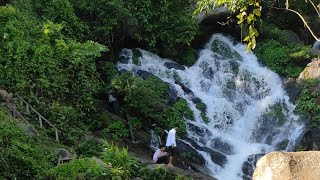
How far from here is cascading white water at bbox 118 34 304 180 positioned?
52.8ft

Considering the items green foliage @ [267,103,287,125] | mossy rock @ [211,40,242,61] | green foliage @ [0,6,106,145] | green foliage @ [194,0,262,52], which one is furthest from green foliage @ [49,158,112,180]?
mossy rock @ [211,40,242,61]

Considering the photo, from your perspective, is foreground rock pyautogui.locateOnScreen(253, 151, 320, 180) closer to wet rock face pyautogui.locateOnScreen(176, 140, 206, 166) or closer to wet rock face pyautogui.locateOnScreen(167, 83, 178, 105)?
wet rock face pyautogui.locateOnScreen(176, 140, 206, 166)

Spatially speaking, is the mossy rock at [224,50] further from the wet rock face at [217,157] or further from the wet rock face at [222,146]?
the wet rock face at [217,157]

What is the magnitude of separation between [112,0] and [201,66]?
18.1 ft

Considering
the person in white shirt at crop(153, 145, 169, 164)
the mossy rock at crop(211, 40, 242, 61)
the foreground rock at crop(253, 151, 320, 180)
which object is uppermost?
the mossy rock at crop(211, 40, 242, 61)

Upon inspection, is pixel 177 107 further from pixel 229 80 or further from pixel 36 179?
pixel 36 179

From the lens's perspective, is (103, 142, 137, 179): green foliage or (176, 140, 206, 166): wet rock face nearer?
(103, 142, 137, 179): green foliage

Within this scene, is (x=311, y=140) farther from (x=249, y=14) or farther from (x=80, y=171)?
(x=249, y=14)

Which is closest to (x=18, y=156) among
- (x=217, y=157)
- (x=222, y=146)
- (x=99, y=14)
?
(x=217, y=157)

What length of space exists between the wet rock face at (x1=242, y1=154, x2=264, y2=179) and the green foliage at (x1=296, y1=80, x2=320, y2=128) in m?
2.93

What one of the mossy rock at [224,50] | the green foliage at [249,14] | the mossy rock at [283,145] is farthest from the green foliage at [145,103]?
the green foliage at [249,14]

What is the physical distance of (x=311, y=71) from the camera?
19359 mm

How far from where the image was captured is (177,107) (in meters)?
16.9

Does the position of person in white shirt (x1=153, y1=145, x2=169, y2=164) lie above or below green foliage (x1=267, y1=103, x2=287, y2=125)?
below
